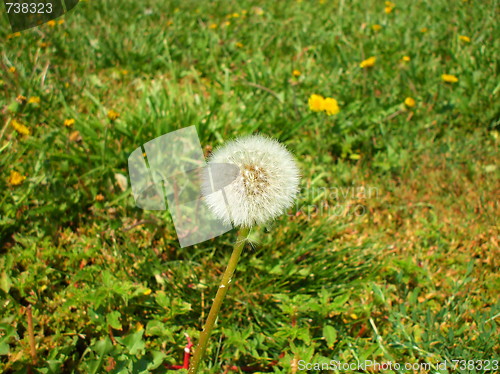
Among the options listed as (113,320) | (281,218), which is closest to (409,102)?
(281,218)

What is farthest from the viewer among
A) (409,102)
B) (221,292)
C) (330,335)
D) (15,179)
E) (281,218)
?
(409,102)

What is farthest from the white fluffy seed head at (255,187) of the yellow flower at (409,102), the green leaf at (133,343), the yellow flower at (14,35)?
the yellow flower at (14,35)

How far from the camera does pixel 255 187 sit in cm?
127

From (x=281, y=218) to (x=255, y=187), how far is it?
0.96 m

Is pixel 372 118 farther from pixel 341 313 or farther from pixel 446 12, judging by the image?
pixel 446 12

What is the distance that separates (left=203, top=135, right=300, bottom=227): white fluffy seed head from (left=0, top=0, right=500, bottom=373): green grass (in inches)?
7.9

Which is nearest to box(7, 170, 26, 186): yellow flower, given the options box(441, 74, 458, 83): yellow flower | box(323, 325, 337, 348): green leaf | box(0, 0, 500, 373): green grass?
box(0, 0, 500, 373): green grass

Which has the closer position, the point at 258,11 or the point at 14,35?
the point at 14,35

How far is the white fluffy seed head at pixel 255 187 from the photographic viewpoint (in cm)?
125

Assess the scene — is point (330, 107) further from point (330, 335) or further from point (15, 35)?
point (15, 35)

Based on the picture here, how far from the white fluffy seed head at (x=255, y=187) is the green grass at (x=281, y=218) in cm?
20

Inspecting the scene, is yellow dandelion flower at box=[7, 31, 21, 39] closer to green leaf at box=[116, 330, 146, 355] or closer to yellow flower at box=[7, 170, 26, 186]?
yellow flower at box=[7, 170, 26, 186]

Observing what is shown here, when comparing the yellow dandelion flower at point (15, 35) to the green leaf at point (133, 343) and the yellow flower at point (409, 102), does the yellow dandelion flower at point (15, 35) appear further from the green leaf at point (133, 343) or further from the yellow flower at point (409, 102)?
the yellow flower at point (409, 102)

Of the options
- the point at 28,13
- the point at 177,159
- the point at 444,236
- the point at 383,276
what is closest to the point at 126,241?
the point at 177,159
